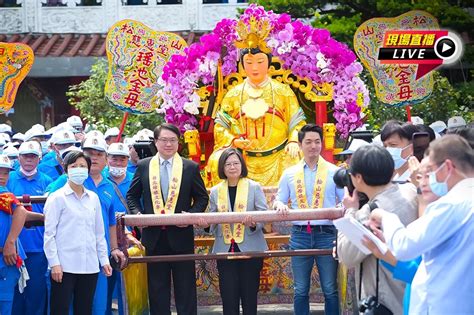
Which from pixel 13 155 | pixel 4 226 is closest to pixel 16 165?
pixel 13 155

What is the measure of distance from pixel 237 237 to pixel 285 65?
3.54 m

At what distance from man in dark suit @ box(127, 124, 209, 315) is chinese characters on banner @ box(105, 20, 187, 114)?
2900 mm

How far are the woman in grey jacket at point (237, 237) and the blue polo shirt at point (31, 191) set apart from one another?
1.62m

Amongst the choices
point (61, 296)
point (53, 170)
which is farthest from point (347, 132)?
point (61, 296)

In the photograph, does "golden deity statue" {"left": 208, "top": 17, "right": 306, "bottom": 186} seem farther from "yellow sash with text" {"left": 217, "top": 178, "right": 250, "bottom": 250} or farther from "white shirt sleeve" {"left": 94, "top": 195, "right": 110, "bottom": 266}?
"white shirt sleeve" {"left": 94, "top": 195, "right": 110, "bottom": 266}

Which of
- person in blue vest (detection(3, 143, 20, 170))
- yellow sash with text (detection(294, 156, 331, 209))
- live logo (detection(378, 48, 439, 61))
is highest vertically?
live logo (detection(378, 48, 439, 61))

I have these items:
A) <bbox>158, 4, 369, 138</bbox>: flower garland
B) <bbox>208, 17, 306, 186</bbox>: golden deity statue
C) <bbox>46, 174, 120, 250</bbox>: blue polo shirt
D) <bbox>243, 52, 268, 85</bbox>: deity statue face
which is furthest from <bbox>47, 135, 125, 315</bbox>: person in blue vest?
<bbox>243, 52, 268, 85</bbox>: deity statue face

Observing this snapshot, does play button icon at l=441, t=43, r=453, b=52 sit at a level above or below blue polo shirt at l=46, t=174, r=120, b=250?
above

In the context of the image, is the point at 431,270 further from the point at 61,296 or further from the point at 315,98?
the point at 315,98

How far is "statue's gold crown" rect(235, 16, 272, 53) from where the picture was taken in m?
10.9

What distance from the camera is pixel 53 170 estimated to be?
33.5 feet

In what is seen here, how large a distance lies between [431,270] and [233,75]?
6.93 metres

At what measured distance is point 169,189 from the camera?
8469mm

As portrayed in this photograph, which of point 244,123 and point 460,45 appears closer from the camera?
point 244,123
